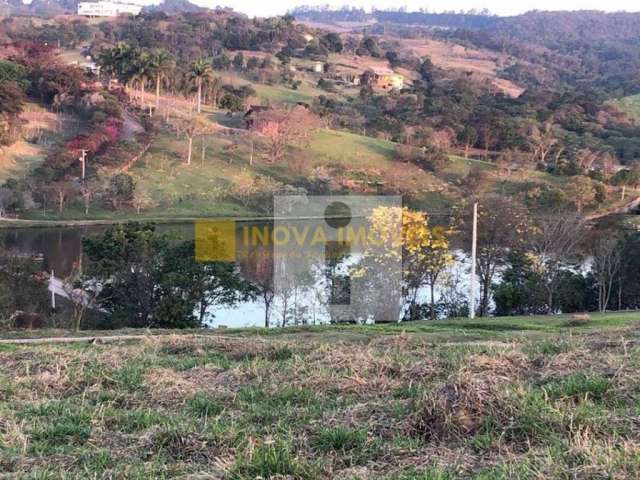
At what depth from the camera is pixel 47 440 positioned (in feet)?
12.3

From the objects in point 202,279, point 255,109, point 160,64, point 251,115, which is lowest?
point 202,279

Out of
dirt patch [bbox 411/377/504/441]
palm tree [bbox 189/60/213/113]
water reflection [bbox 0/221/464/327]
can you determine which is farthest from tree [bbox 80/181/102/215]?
dirt patch [bbox 411/377/504/441]

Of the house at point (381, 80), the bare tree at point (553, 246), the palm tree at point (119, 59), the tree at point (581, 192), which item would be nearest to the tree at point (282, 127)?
the palm tree at point (119, 59)

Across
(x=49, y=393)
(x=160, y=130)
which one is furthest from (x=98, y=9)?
(x=49, y=393)

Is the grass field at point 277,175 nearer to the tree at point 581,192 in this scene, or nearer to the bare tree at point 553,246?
the tree at point 581,192

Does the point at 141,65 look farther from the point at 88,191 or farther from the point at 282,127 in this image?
the point at 88,191

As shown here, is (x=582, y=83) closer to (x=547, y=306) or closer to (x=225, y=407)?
(x=547, y=306)

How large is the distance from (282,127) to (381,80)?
34330 millimetres

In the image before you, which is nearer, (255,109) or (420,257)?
(420,257)

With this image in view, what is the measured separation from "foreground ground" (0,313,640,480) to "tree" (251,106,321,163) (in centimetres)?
3774

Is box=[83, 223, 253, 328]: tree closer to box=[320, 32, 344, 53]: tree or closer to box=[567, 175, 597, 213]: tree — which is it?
box=[567, 175, 597, 213]: tree

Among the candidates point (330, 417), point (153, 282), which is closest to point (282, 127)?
point (153, 282)

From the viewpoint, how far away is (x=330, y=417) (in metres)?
4.05

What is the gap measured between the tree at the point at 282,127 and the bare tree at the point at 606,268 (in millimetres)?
26226
